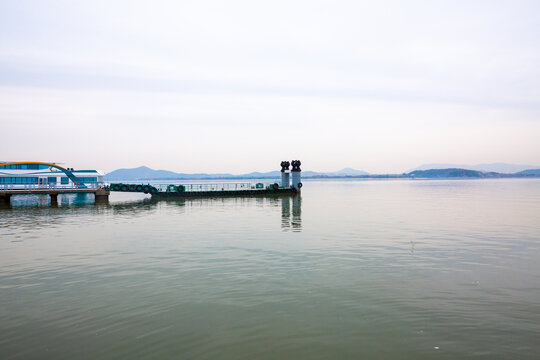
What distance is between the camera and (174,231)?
26.9 meters

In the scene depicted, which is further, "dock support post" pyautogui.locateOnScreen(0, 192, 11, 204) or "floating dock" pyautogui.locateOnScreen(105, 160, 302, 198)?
"floating dock" pyautogui.locateOnScreen(105, 160, 302, 198)

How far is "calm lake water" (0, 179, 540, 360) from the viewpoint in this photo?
859 cm

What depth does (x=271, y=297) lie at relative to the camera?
1190 centimetres

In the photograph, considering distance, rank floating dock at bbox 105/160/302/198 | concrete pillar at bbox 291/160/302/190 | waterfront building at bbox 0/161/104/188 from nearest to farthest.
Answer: waterfront building at bbox 0/161/104/188 < floating dock at bbox 105/160/302/198 < concrete pillar at bbox 291/160/302/190

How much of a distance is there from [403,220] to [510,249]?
13297mm

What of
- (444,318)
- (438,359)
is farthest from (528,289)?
(438,359)

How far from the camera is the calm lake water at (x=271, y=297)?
28.2ft

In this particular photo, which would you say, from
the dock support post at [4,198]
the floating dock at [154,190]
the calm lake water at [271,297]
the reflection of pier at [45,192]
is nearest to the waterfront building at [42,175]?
the floating dock at [154,190]

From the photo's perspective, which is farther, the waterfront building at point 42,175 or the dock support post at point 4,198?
the waterfront building at point 42,175

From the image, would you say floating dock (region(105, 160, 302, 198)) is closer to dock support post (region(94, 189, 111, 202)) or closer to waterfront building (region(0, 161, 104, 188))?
dock support post (region(94, 189, 111, 202))

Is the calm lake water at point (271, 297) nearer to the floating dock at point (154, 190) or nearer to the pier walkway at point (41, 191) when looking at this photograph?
the pier walkway at point (41, 191)

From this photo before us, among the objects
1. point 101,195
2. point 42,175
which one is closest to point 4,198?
point 42,175

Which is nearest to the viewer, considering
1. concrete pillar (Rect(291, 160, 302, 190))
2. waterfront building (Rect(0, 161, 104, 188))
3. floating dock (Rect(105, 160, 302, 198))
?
waterfront building (Rect(0, 161, 104, 188))

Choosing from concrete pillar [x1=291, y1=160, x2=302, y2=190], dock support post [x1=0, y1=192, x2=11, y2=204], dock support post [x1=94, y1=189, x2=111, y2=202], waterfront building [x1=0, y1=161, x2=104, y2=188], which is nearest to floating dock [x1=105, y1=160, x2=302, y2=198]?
concrete pillar [x1=291, y1=160, x2=302, y2=190]
